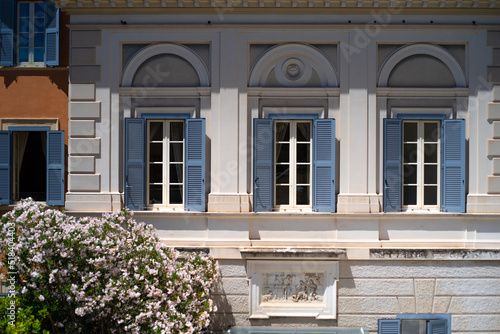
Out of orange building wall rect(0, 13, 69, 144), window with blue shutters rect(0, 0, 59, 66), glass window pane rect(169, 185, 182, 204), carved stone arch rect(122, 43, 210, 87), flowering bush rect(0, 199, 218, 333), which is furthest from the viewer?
orange building wall rect(0, 13, 69, 144)

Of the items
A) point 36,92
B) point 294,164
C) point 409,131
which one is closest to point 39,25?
point 36,92

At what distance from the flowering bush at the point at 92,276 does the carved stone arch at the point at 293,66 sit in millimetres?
4236

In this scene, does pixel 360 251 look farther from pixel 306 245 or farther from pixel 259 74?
A: pixel 259 74

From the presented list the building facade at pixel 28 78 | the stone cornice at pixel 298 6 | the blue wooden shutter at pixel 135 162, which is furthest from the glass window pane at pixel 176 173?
the stone cornice at pixel 298 6

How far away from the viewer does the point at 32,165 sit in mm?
13164

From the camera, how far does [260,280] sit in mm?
11977

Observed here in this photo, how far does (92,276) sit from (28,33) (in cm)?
618

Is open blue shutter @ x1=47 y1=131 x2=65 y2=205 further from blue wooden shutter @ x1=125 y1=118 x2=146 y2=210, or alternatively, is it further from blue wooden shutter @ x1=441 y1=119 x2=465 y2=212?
blue wooden shutter @ x1=441 y1=119 x2=465 y2=212

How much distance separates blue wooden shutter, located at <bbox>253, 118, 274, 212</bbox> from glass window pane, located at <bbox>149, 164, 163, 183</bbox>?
1983 millimetres

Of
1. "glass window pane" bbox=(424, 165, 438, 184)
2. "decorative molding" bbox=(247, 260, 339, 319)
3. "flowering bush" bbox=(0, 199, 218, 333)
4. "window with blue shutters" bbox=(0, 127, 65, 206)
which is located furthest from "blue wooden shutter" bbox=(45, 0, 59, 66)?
"glass window pane" bbox=(424, 165, 438, 184)

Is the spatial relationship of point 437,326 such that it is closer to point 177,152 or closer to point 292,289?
point 292,289

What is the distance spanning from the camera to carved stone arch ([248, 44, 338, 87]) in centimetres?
1211

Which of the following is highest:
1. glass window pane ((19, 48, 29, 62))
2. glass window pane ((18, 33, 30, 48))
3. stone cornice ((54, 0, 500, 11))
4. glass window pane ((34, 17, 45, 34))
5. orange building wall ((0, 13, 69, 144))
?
stone cornice ((54, 0, 500, 11))

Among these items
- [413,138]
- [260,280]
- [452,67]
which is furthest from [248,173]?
[452,67]
